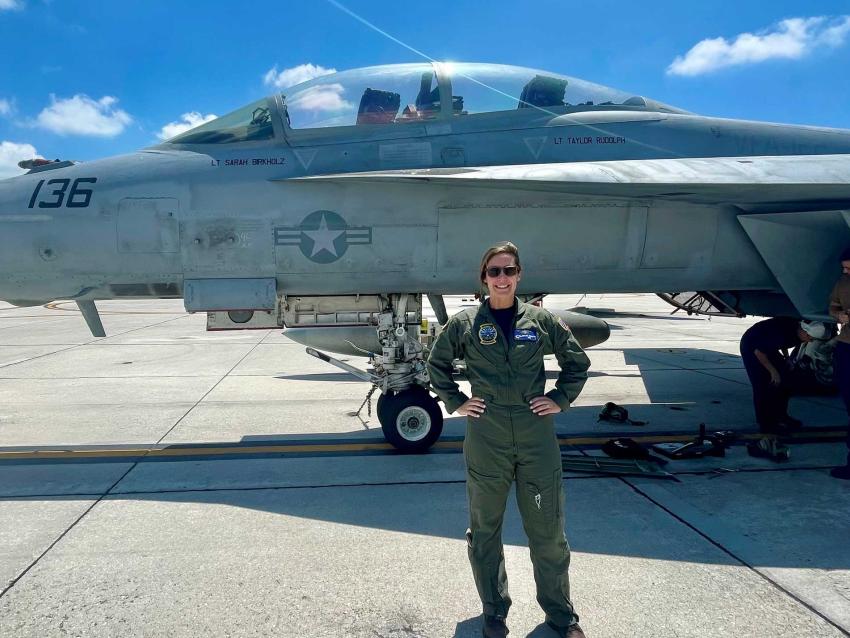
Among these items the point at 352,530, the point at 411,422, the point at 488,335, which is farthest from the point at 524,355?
the point at 411,422

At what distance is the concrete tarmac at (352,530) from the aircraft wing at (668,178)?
2260 millimetres

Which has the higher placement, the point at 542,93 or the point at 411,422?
the point at 542,93

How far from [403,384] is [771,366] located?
367 centimetres

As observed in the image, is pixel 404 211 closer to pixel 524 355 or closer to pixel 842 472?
pixel 524 355

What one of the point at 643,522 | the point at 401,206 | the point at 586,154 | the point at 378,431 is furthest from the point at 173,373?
the point at 643,522

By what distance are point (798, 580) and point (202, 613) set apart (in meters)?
3.04

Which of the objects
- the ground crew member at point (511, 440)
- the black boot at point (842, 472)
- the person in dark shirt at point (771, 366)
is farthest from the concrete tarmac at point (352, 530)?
the person in dark shirt at point (771, 366)

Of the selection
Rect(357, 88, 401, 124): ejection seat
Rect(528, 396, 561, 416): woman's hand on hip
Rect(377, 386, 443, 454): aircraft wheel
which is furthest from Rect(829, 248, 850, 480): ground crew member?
Rect(357, 88, 401, 124): ejection seat

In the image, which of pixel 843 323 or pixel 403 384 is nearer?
pixel 843 323

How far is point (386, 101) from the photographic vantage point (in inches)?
214

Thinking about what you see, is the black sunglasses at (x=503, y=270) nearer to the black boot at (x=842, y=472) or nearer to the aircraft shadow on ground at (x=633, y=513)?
the aircraft shadow on ground at (x=633, y=513)

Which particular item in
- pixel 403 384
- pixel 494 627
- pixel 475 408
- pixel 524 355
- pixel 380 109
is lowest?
pixel 494 627

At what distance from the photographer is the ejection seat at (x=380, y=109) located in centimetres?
543

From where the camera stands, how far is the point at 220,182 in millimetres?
5184
